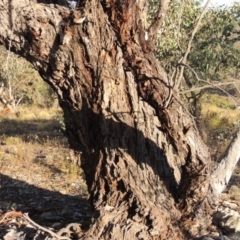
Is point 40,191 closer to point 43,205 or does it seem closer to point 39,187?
point 39,187

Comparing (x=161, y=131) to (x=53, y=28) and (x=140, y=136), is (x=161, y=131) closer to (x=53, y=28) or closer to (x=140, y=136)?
(x=140, y=136)

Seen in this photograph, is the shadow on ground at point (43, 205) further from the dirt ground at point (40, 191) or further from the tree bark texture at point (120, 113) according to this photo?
the tree bark texture at point (120, 113)

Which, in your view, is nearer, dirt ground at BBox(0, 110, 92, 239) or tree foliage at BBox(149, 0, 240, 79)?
dirt ground at BBox(0, 110, 92, 239)

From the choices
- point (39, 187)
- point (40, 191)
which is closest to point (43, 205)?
point (40, 191)

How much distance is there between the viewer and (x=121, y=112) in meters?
4.68

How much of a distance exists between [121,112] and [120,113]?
0.5 inches

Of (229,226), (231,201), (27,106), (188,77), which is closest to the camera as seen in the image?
(229,226)

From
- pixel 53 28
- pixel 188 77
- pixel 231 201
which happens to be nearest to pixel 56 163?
pixel 188 77

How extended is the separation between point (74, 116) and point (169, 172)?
108 cm

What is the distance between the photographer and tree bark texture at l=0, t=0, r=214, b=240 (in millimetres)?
4371

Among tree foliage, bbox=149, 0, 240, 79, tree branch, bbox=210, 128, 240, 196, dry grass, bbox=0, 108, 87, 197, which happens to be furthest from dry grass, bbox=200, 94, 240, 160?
tree branch, bbox=210, 128, 240, 196

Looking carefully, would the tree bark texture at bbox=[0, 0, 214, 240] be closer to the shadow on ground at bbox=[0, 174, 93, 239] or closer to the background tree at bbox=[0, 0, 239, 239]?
the background tree at bbox=[0, 0, 239, 239]

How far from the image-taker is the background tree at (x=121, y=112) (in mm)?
4367

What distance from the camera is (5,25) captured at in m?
4.59
